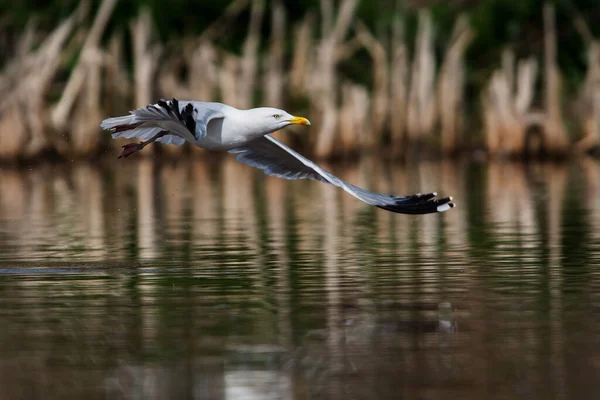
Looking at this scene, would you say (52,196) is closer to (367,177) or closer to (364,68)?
(367,177)

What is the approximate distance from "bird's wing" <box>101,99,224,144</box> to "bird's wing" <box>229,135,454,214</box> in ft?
2.34

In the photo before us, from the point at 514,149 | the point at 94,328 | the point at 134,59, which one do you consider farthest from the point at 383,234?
the point at 134,59

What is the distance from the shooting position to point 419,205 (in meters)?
11.0

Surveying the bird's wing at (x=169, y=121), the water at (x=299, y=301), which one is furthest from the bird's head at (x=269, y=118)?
the water at (x=299, y=301)

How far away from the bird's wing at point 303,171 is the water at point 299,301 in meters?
0.49

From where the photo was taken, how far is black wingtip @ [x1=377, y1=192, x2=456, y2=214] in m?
10.9

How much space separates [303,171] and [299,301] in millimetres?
2632

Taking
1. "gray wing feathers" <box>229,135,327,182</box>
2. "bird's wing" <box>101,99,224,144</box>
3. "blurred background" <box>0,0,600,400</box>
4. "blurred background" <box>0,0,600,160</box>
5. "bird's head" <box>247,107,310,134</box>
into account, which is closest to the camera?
"blurred background" <box>0,0,600,400</box>

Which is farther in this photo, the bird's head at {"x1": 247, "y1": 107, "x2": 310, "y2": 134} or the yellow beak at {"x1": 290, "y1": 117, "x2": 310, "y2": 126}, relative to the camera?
the bird's head at {"x1": 247, "y1": 107, "x2": 310, "y2": 134}

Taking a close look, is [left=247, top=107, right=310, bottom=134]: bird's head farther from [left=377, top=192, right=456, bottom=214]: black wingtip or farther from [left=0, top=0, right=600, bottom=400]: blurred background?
[left=0, top=0, right=600, bottom=400]: blurred background

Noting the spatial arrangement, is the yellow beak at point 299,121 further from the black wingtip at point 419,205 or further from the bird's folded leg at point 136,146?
the bird's folded leg at point 136,146

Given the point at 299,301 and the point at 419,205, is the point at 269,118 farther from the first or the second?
the point at 299,301

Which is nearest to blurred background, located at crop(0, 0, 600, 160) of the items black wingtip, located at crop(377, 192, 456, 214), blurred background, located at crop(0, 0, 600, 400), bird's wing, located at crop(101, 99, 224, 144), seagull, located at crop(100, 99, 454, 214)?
blurred background, located at crop(0, 0, 600, 400)

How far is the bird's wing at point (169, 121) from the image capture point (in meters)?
10.1
